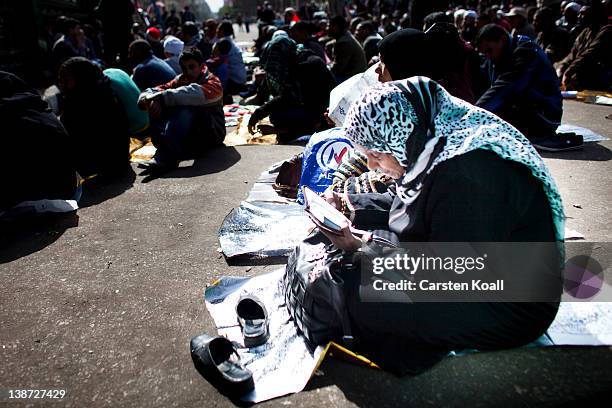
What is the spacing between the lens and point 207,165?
524 cm

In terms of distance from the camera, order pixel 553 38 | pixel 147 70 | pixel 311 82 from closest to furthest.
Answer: pixel 311 82 < pixel 147 70 < pixel 553 38

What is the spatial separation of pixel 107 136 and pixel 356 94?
2800mm

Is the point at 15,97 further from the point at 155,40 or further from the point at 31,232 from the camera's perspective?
the point at 155,40

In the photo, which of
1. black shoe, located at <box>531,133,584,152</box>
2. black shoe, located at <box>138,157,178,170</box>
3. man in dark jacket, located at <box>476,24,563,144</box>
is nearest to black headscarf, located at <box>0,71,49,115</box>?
black shoe, located at <box>138,157,178,170</box>

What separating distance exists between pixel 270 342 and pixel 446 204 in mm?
1106

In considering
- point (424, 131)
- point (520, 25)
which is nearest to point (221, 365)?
point (424, 131)

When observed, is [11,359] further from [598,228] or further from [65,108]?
[598,228]

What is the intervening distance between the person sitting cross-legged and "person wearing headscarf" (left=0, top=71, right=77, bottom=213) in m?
1.08

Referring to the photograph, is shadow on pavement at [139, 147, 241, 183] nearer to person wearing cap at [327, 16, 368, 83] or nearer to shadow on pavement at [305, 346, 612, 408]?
person wearing cap at [327, 16, 368, 83]

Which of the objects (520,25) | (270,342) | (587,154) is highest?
(520,25)

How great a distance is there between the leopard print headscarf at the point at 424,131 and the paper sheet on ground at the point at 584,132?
13.3ft

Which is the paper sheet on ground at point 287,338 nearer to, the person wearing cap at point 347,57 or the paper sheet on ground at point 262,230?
the paper sheet on ground at point 262,230

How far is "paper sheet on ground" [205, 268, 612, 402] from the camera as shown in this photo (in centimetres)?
200

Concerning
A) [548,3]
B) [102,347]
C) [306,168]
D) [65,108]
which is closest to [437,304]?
[102,347]
